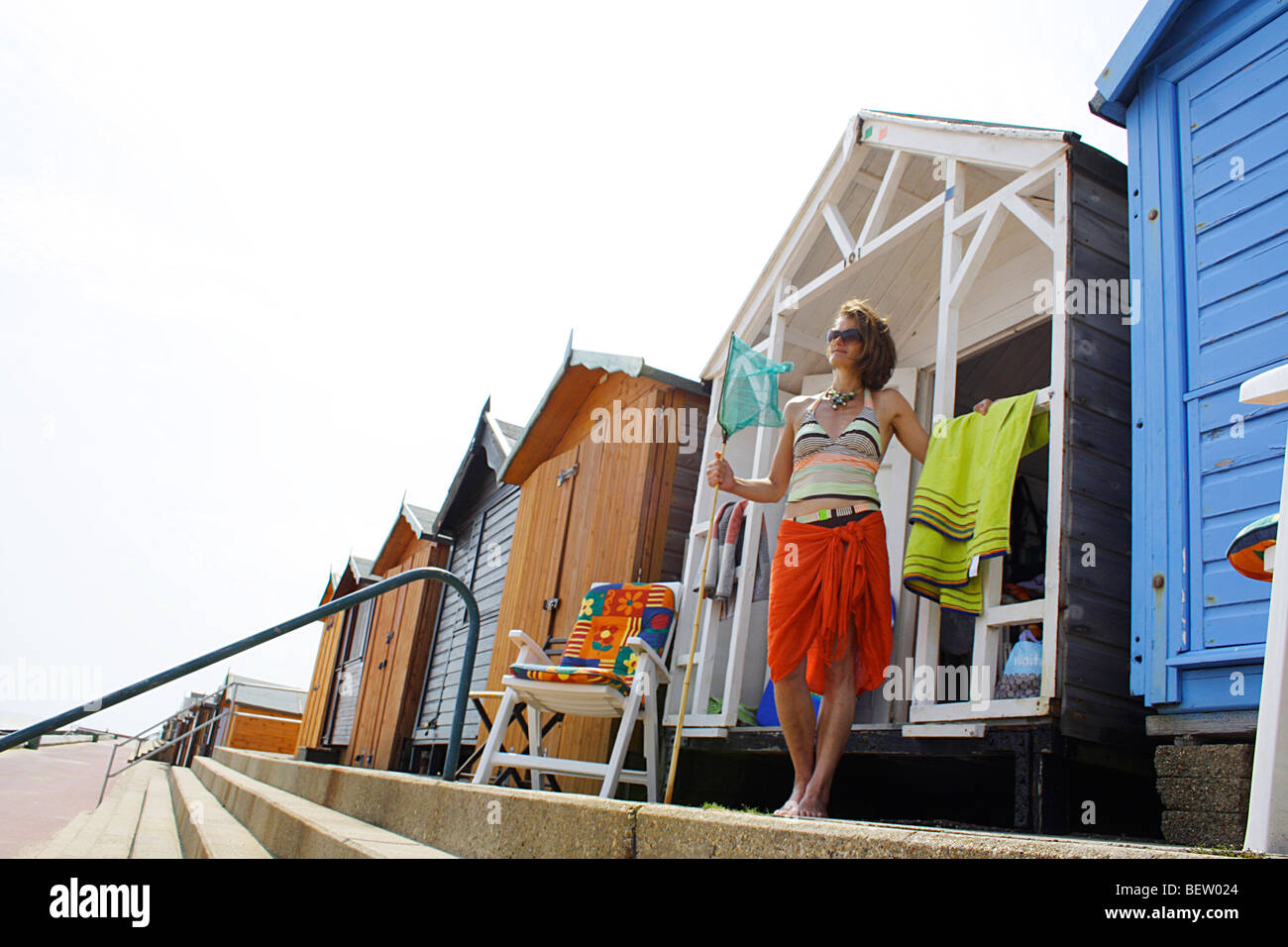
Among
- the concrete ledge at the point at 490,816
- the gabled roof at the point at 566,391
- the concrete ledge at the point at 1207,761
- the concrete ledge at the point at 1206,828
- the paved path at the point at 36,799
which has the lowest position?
the paved path at the point at 36,799

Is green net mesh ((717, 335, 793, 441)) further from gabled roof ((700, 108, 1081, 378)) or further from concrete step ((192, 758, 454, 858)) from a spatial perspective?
concrete step ((192, 758, 454, 858))

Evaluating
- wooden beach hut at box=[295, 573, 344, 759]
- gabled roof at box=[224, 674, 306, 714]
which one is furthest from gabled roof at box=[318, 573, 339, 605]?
gabled roof at box=[224, 674, 306, 714]

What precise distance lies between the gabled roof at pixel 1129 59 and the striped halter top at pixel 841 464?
5.04 ft

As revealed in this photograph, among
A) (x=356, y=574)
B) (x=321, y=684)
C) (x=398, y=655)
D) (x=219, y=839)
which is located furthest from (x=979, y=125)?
(x=321, y=684)

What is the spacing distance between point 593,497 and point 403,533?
7.03 m

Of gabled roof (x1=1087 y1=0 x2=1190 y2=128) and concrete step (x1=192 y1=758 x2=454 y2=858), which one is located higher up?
gabled roof (x1=1087 y1=0 x2=1190 y2=128)

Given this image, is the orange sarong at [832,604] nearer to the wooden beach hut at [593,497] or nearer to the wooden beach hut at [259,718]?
the wooden beach hut at [593,497]

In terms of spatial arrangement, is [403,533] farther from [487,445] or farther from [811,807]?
[811,807]

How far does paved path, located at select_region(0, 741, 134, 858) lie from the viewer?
24.0ft

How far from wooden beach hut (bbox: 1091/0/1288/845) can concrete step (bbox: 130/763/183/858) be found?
15.6ft

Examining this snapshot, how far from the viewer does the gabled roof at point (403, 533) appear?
37.4ft

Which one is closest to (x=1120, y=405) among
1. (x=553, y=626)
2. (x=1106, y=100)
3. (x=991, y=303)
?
(x=1106, y=100)

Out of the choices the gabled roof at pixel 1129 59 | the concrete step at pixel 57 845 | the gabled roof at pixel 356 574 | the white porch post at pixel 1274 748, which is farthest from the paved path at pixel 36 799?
the gabled roof at pixel 1129 59
